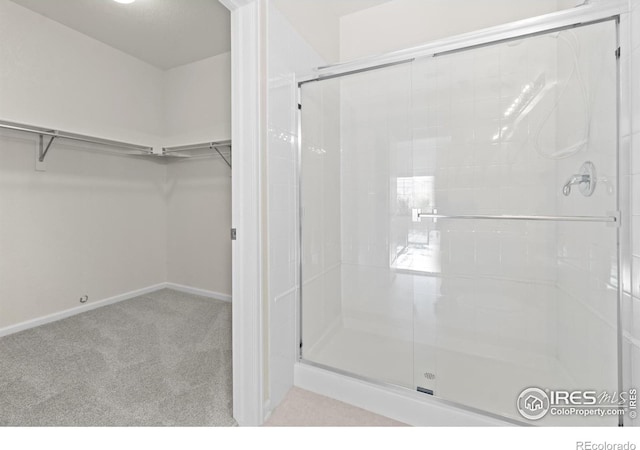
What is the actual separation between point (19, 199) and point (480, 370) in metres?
3.57

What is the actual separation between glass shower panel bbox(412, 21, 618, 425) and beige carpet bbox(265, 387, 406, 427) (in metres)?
0.32

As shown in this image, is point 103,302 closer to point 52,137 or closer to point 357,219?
point 52,137

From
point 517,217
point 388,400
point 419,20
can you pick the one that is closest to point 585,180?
point 517,217

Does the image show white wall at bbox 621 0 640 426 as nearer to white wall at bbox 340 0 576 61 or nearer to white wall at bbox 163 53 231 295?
white wall at bbox 340 0 576 61

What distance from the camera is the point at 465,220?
1909 millimetres

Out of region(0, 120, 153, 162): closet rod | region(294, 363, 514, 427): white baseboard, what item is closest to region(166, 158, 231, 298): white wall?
region(0, 120, 153, 162): closet rod

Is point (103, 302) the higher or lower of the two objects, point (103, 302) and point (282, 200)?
the lower

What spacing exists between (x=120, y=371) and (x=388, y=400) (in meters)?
1.64

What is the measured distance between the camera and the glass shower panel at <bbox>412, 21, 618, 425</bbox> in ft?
4.33

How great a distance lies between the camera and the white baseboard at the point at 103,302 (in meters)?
2.32

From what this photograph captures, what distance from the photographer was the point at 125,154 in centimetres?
307

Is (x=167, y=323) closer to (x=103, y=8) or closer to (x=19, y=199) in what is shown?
(x=19, y=199)

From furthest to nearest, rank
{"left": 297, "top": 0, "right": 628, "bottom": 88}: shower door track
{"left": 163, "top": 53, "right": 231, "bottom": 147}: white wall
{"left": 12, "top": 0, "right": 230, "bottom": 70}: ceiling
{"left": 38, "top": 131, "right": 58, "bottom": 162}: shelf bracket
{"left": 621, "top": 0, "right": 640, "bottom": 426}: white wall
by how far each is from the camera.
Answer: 1. {"left": 163, "top": 53, "right": 231, "bottom": 147}: white wall
2. {"left": 38, "top": 131, "right": 58, "bottom": 162}: shelf bracket
3. {"left": 12, "top": 0, "right": 230, "bottom": 70}: ceiling
4. {"left": 297, "top": 0, "right": 628, "bottom": 88}: shower door track
5. {"left": 621, "top": 0, "right": 640, "bottom": 426}: white wall

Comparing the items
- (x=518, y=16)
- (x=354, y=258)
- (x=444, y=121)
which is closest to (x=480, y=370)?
(x=354, y=258)
